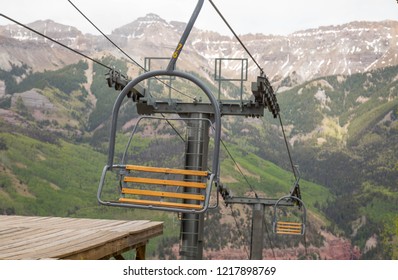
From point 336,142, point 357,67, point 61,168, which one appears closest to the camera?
point 61,168

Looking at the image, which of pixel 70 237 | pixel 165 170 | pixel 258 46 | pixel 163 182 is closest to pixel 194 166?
pixel 163 182

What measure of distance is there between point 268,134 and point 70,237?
101926 mm

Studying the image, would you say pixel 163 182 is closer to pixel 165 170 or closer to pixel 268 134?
pixel 165 170

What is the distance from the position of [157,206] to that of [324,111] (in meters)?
116

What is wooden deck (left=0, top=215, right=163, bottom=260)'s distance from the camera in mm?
4957

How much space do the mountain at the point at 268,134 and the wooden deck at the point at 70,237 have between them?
190 feet

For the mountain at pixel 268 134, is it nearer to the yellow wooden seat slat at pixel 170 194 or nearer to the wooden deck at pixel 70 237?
the wooden deck at pixel 70 237

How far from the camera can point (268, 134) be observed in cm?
10681

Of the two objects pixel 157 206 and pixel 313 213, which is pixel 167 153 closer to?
pixel 313 213

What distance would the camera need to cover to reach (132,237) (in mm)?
6582

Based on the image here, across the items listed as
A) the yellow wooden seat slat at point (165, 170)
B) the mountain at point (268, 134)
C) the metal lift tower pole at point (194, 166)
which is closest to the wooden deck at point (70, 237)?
the yellow wooden seat slat at point (165, 170)

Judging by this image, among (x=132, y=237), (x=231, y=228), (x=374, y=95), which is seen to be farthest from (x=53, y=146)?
(x=132, y=237)

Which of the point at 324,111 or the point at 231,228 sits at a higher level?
the point at 324,111

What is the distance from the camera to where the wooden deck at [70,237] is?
496 cm
